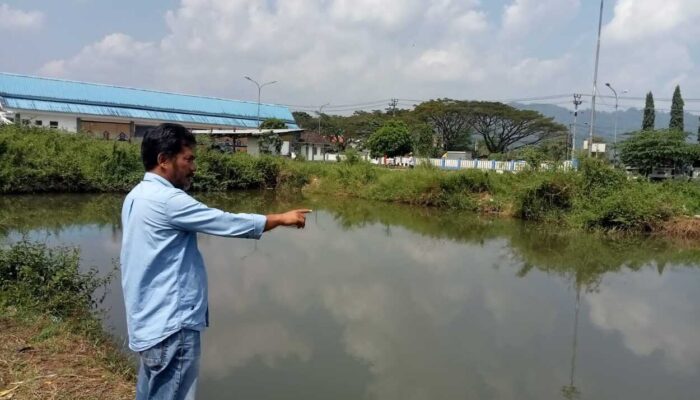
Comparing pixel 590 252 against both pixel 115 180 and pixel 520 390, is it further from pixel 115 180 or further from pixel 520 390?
pixel 115 180

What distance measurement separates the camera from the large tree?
3906cm

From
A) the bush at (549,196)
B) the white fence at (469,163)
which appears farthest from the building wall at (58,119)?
the bush at (549,196)

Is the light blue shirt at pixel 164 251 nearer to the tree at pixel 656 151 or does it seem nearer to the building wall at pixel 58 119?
the tree at pixel 656 151

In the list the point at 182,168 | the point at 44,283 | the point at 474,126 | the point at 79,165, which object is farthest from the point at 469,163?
the point at 182,168

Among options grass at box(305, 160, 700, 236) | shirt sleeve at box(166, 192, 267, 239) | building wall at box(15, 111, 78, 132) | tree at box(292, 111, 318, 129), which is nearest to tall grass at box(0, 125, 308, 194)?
grass at box(305, 160, 700, 236)

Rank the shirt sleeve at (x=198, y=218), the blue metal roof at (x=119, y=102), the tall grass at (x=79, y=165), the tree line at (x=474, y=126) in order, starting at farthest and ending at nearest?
the tree line at (x=474, y=126)
the blue metal roof at (x=119, y=102)
the tall grass at (x=79, y=165)
the shirt sleeve at (x=198, y=218)

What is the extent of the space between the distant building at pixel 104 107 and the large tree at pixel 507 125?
655 inches

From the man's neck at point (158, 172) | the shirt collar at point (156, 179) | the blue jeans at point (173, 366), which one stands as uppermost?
the man's neck at point (158, 172)

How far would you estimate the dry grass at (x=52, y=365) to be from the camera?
2771 mm

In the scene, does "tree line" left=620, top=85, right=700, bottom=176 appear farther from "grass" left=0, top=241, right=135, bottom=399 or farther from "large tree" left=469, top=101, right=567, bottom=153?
"grass" left=0, top=241, right=135, bottom=399

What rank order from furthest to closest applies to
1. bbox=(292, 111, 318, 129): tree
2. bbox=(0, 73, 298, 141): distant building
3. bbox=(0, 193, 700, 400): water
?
bbox=(292, 111, 318, 129): tree, bbox=(0, 73, 298, 141): distant building, bbox=(0, 193, 700, 400): water

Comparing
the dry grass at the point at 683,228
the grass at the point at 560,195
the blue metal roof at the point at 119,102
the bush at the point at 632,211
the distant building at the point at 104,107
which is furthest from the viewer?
the blue metal roof at the point at 119,102

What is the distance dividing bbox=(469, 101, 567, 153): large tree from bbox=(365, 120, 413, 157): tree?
8.67 meters

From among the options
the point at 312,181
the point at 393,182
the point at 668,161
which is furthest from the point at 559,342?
the point at 668,161
